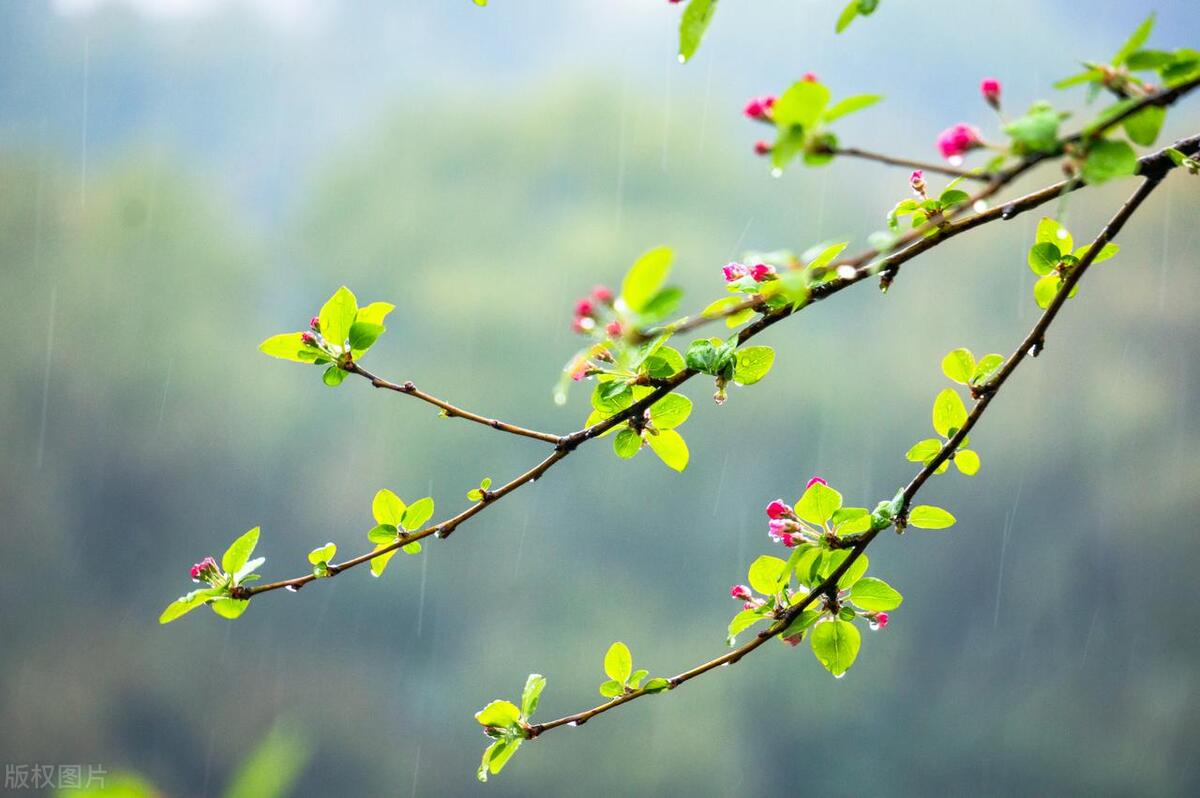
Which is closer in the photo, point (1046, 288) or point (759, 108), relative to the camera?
point (759, 108)

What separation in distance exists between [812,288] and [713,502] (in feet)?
32.9

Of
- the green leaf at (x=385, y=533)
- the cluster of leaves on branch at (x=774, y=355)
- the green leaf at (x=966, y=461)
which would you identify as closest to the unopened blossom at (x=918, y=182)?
the cluster of leaves on branch at (x=774, y=355)

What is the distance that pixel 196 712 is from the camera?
34.7ft

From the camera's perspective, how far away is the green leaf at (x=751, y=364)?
78 centimetres

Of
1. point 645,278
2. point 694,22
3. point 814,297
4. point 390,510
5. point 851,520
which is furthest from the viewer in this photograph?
point 390,510

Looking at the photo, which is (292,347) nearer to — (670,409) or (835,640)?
(670,409)

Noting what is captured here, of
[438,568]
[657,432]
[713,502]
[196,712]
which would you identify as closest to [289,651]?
[196,712]

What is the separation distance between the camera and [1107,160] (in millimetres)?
441

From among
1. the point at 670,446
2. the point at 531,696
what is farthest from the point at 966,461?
the point at 531,696

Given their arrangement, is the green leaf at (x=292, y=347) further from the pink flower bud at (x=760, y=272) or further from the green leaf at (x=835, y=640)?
the green leaf at (x=835, y=640)

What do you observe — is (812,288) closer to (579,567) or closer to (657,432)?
(657,432)

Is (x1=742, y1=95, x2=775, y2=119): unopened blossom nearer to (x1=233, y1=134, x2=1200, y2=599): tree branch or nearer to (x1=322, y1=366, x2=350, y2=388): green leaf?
(x1=233, y1=134, x2=1200, y2=599): tree branch

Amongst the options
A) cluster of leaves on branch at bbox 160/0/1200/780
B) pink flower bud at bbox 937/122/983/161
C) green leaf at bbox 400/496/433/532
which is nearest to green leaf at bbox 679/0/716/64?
cluster of leaves on branch at bbox 160/0/1200/780

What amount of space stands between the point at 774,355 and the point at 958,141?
290mm
